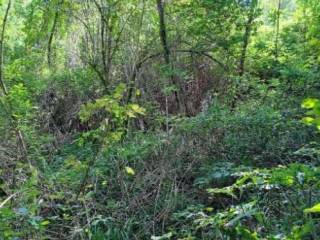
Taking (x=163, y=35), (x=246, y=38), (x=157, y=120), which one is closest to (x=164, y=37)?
(x=163, y=35)

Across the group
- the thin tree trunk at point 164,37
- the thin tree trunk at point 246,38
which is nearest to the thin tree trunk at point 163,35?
the thin tree trunk at point 164,37

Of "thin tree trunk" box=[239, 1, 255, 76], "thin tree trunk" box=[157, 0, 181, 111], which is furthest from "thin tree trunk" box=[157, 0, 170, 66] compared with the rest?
"thin tree trunk" box=[239, 1, 255, 76]

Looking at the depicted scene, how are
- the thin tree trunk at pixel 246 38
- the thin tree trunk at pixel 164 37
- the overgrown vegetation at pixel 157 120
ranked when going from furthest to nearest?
the thin tree trunk at pixel 164 37 → the thin tree trunk at pixel 246 38 → the overgrown vegetation at pixel 157 120

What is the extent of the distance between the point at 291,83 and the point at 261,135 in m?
1.34

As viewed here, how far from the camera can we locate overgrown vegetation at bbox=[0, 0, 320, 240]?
11.5 ft

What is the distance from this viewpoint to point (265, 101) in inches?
235

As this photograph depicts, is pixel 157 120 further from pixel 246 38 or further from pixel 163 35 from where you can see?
pixel 246 38

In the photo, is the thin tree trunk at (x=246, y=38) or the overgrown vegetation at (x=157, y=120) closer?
the overgrown vegetation at (x=157, y=120)

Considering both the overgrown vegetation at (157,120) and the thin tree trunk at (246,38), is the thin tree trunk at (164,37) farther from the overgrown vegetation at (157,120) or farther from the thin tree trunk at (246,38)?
the thin tree trunk at (246,38)

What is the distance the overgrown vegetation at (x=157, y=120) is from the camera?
3.51 metres

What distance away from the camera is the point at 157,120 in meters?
5.87

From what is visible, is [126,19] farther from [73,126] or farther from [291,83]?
[291,83]

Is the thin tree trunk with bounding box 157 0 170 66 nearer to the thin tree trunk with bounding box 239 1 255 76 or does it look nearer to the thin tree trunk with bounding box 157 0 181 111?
the thin tree trunk with bounding box 157 0 181 111

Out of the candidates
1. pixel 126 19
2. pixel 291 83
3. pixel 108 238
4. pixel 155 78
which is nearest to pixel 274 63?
pixel 291 83
